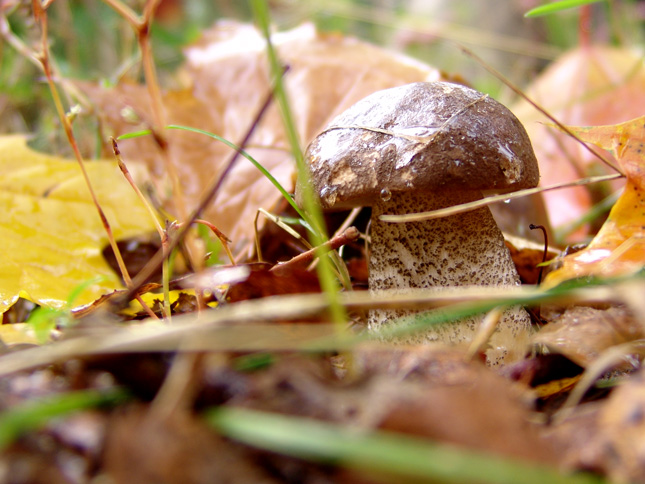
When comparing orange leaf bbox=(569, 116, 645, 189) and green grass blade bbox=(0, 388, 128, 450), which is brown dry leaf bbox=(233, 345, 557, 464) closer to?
green grass blade bbox=(0, 388, 128, 450)

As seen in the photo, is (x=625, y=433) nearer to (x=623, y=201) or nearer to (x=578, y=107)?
(x=623, y=201)

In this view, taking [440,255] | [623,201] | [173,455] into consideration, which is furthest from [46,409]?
[623,201]

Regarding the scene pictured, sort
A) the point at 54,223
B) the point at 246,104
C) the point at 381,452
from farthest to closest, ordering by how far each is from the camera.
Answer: the point at 246,104, the point at 54,223, the point at 381,452

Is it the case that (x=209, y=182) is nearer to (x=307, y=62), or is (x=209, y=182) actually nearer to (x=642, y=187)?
(x=307, y=62)

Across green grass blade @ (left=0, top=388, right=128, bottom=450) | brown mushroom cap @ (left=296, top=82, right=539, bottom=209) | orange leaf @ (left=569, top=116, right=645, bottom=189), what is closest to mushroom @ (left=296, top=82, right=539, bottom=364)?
brown mushroom cap @ (left=296, top=82, right=539, bottom=209)

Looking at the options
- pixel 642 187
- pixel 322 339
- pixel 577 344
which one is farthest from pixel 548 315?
pixel 322 339

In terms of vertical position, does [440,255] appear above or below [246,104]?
below
